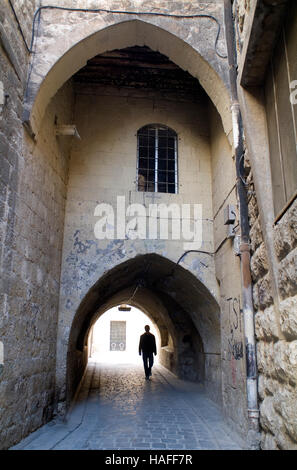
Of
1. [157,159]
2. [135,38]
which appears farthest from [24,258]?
[135,38]

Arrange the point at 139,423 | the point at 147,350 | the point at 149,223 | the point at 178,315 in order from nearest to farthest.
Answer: the point at 139,423
the point at 149,223
the point at 178,315
the point at 147,350

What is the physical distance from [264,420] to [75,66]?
5332 millimetres

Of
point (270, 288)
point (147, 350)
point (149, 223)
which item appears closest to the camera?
point (270, 288)

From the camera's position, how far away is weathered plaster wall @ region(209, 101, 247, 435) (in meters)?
5.00

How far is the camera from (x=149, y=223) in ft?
22.5

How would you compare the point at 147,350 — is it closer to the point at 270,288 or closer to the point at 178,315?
the point at 178,315

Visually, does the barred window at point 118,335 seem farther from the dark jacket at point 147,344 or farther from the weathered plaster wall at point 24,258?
the weathered plaster wall at point 24,258

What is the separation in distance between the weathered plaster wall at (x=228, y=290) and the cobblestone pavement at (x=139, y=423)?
42 centimetres

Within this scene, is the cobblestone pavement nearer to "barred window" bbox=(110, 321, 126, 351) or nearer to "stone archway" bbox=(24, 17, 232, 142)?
"stone archway" bbox=(24, 17, 232, 142)

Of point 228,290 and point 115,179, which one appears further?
point 115,179

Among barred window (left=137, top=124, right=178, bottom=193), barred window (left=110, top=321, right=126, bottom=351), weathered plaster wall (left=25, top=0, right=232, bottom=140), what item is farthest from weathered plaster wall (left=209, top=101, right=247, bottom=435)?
barred window (left=110, top=321, right=126, bottom=351)

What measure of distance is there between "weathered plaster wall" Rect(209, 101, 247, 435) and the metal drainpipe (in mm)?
444

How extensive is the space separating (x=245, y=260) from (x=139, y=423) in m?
2.98

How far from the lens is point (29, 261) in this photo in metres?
4.96
